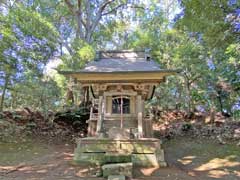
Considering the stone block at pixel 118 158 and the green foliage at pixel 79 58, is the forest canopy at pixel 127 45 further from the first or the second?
the stone block at pixel 118 158

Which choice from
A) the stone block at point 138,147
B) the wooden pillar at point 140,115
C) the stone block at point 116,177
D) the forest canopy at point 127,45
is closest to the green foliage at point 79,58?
the forest canopy at point 127,45

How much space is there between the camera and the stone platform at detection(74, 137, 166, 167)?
725 centimetres

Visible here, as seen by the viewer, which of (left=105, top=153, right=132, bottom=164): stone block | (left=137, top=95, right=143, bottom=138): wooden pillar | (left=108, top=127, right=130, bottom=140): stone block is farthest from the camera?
(left=137, top=95, right=143, bottom=138): wooden pillar

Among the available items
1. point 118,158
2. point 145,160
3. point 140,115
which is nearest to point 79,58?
point 140,115

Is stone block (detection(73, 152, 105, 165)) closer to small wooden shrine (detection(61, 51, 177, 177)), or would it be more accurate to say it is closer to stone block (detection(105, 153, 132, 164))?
small wooden shrine (detection(61, 51, 177, 177))

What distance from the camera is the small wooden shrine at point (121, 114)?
7.43 m

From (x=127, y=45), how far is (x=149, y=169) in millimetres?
11492

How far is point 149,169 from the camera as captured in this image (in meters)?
6.87

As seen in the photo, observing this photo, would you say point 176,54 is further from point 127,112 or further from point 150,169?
point 150,169

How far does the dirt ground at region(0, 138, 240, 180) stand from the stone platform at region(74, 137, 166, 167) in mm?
356

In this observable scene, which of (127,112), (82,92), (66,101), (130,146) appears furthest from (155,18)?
(130,146)

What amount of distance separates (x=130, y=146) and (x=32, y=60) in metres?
6.30

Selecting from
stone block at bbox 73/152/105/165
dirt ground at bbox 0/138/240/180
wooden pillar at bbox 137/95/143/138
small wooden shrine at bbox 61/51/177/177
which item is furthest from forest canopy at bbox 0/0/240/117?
stone block at bbox 73/152/105/165

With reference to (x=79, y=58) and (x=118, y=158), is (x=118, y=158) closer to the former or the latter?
(x=118, y=158)
